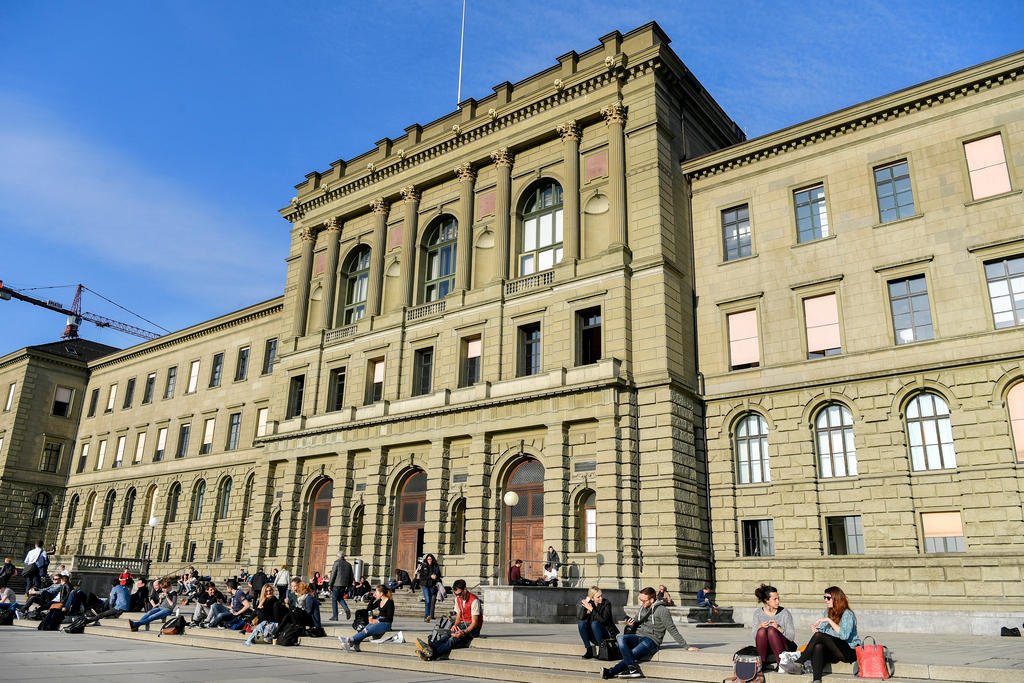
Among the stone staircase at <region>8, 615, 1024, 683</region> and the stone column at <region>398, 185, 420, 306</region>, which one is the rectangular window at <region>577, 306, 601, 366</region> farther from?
the stone staircase at <region>8, 615, 1024, 683</region>

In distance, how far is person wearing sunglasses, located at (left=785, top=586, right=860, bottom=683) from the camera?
40.7ft

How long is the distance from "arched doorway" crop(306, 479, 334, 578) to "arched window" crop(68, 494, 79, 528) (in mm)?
34359

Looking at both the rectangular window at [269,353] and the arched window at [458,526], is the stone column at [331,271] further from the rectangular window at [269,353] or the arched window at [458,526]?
the arched window at [458,526]

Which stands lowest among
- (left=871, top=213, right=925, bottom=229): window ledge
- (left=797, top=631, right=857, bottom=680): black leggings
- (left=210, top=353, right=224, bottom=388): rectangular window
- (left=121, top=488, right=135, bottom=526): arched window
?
(left=797, top=631, right=857, bottom=680): black leggings

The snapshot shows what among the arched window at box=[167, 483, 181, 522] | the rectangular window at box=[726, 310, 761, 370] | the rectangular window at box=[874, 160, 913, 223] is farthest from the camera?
→ the arched window at box=[167, 483, 181, 522]

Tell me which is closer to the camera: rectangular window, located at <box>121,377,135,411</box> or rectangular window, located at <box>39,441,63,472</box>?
rectangular window, located at <box>121,377,135,411</box>

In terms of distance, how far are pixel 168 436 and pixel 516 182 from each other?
35138mm

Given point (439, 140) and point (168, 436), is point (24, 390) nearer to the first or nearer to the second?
point (168, 436)

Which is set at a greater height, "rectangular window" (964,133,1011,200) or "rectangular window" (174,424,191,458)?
"rectangular window" (964,133,1011,200)

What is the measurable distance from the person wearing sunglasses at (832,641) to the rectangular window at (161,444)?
5381cm

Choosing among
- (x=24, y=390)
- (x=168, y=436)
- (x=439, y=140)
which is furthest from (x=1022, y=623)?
(x=24, y=390)

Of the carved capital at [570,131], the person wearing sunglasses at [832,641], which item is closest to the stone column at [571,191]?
the carved capital at [570,131]

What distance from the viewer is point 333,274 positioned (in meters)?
44.7

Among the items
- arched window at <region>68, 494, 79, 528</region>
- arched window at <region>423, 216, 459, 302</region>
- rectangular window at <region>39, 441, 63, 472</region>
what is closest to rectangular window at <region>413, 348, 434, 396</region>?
arched window at <region>423, 216, 459, 302</region>
